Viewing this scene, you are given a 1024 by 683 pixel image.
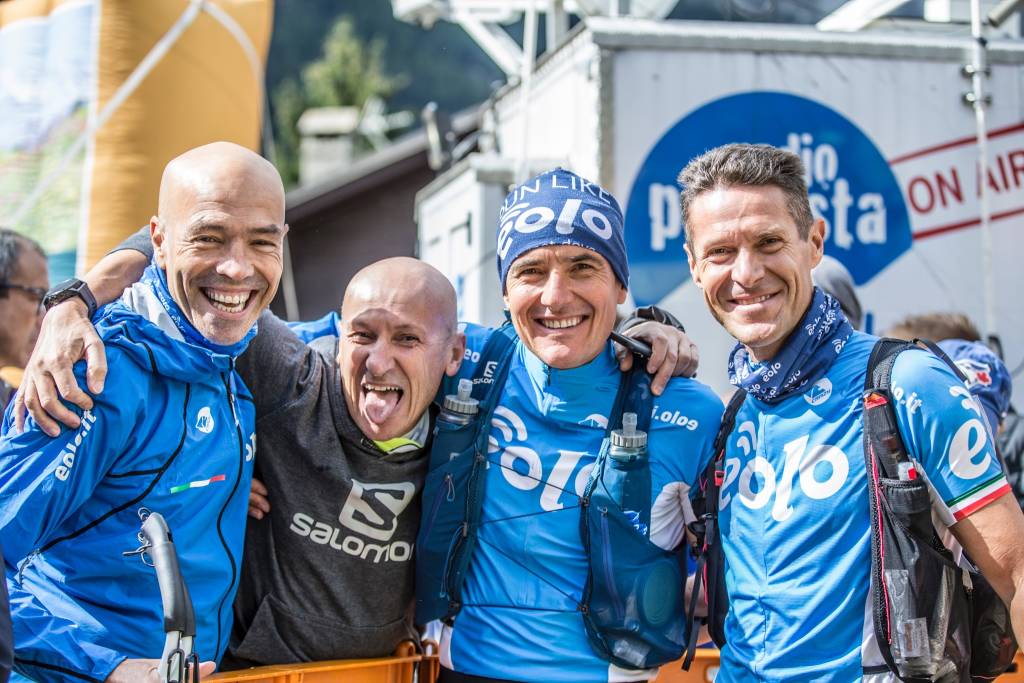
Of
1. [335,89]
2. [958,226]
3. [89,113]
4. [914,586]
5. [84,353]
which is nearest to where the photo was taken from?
[914,586]

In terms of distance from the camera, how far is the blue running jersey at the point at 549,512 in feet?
8.63

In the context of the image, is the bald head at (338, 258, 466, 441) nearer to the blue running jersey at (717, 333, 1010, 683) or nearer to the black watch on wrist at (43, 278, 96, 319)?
the black watch on wrist at (43, 278, 96, 319)

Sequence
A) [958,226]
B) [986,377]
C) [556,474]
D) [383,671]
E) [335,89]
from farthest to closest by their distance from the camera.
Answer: [335,89], [958,226], [986,377], [383,671], [556,474]

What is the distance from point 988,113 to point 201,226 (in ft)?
13.1

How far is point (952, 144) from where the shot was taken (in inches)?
193

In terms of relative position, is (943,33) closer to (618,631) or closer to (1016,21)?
(1016,21)

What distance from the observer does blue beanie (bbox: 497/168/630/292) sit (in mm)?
2711

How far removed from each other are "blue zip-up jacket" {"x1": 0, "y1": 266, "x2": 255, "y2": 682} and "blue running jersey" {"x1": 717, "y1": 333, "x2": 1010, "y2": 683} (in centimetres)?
128

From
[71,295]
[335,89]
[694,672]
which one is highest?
[335,89]

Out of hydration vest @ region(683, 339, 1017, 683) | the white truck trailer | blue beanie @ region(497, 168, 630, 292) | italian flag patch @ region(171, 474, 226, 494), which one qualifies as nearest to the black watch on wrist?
italian flag patch @ region(171, 474, 226, 494)

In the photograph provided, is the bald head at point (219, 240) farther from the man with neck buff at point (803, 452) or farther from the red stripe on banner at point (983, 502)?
the red stripe on banner at point (983, 502)

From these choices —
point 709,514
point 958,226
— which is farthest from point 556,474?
point 958,226

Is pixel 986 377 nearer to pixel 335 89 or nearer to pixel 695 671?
pixel 695 671

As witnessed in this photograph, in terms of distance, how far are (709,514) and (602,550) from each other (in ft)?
0.96
